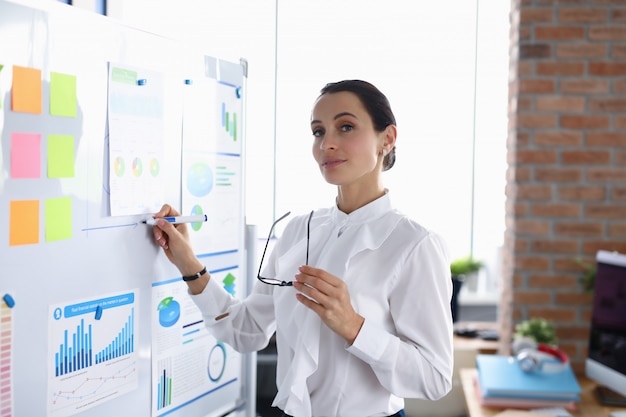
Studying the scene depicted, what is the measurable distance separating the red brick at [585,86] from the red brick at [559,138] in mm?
171

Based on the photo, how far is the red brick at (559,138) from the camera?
8.02ft

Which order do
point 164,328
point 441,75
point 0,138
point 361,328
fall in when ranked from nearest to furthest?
1. point 0,138
2. point 361,328
3. point 164,328
4. point 441,75

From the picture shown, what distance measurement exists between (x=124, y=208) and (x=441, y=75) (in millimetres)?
2758

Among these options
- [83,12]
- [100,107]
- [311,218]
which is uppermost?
[83,12]

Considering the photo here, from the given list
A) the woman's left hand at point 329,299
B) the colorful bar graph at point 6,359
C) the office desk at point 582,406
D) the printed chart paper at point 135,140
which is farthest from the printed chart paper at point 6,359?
the office desk at point 582,406

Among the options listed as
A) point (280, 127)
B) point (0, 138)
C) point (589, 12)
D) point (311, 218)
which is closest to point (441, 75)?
point (280, 127)

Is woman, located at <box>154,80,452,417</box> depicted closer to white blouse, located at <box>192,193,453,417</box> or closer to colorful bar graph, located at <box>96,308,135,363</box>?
white blouse, located at <box>192,193,453,417</box>

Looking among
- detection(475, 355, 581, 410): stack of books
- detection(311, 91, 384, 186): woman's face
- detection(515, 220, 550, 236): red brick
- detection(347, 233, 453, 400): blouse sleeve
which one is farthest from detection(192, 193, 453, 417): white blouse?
detection(515, 220, 550, 236): red brick

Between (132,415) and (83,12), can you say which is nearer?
Result: (83,12)

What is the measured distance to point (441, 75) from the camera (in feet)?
12.2

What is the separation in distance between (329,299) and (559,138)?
1.64 meters

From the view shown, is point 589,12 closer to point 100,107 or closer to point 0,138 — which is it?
point 100,107

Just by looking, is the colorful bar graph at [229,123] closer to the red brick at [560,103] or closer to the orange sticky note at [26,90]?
the orange sticky note at [26,90]

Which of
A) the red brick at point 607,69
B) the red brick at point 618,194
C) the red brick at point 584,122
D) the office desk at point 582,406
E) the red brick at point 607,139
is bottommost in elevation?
the office desk at point 582,406
